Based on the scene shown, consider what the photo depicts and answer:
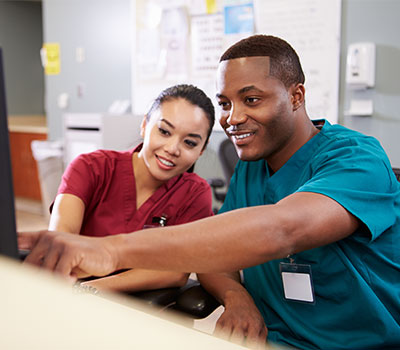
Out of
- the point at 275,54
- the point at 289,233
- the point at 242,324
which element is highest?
the point at 275,54

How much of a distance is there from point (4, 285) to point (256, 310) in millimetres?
596

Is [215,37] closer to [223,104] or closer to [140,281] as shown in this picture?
[223,104]

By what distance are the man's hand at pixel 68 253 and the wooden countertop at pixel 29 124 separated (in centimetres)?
359

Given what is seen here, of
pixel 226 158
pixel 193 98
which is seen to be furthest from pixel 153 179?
A: pixel 226 158

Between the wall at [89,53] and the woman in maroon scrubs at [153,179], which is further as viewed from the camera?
the wall at [89,53]

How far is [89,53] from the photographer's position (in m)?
4.02

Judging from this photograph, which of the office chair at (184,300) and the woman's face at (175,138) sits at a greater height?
the woman's face at (175,138)

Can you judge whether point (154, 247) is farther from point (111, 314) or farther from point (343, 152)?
point (343, 152)

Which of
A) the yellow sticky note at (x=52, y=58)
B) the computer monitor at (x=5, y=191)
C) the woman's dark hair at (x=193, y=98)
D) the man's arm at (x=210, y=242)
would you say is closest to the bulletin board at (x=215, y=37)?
the yellow sticky note at (x=52, y=58)

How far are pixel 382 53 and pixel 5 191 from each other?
2.34m

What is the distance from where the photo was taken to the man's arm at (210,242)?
1.90 feet

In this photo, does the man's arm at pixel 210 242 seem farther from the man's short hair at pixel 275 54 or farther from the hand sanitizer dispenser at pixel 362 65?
the hand sanitizer dispenser at pixel 362 65

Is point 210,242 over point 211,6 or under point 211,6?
under

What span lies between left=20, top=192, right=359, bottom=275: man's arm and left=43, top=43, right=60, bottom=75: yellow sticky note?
12.8ft
